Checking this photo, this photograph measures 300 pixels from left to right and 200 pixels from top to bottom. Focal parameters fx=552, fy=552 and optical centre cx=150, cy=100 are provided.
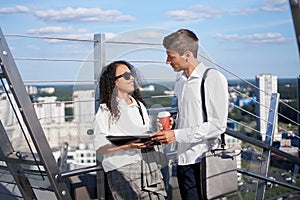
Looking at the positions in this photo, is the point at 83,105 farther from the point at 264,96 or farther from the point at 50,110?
the point at 264,96

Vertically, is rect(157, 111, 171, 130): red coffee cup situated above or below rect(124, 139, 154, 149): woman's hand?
above

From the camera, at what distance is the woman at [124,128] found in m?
1.67

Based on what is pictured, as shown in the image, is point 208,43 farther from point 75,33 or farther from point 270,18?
point 75,33

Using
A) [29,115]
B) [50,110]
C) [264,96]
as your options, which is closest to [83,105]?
[50,110]

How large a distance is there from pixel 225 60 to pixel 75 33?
0.83m

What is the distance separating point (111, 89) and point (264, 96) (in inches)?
29.7

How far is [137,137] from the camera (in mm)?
1640

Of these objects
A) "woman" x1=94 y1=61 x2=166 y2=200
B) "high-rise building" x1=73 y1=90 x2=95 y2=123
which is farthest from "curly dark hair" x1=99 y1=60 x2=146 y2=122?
"high-rise building" x1=73 y1=90 x2=95 y2=123

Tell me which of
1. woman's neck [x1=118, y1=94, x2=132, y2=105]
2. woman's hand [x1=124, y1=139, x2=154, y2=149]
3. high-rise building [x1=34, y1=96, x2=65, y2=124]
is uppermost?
woman's neck [x1=118, y1=94, x2=132, y2=105]

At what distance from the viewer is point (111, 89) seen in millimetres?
1714

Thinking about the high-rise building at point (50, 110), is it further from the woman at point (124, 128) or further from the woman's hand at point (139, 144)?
the woman's hand at point (139, 144)

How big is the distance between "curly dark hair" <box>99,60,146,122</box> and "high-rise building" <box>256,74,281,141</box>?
43cm

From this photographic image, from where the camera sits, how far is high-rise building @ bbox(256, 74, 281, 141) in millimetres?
1891

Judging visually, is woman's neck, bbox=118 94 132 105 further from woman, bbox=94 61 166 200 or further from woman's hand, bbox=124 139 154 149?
woman's hand, bbox=124 139 154 149
